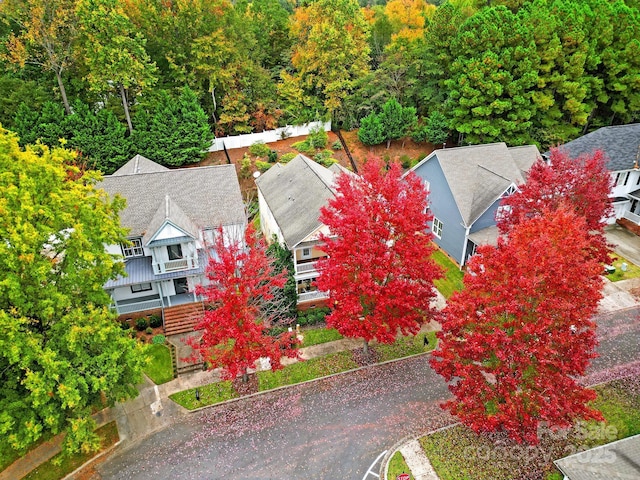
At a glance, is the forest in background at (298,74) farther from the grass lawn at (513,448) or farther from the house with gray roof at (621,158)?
the grass lawn at (513,448)

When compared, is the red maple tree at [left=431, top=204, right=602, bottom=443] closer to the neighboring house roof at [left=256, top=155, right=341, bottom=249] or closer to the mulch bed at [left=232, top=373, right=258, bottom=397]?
the mulch bed at [left=232, top=373, right=258, bottom=397]

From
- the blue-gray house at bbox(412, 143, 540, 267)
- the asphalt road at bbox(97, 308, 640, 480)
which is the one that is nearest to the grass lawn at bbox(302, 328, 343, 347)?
the asphalt road at bbox(97, 308, 640, 480)

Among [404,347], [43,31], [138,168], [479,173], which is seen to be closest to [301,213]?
[404,347]

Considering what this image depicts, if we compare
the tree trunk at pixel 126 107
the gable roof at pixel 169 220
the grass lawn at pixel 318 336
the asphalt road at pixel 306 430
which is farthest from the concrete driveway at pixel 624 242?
the tree trunk at pixel 126 107

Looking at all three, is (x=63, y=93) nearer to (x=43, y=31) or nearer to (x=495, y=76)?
(x=43, y=31)

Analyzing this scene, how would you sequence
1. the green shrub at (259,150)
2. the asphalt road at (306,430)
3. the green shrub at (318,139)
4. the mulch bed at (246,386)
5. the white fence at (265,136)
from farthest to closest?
the green shrub at (318,139) → the white fence at (265,136) → the green shrub at (259,150) → the mulch bed at (246,386) → the asphalt road at (306,430)

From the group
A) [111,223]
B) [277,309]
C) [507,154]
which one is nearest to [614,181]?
[507,154]
